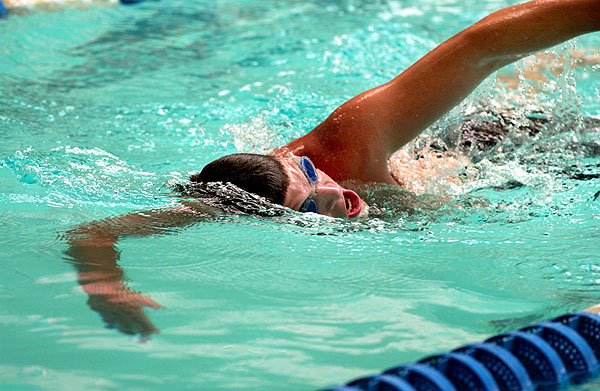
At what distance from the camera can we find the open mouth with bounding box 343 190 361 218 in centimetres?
253

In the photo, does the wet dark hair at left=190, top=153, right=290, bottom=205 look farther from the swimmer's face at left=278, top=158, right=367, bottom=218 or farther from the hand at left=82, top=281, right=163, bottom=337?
the hand at left=82, top=281, right=163, bottom=337

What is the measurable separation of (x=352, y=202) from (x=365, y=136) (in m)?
0.29

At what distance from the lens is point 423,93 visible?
2635 millimetres

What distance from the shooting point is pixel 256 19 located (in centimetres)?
714

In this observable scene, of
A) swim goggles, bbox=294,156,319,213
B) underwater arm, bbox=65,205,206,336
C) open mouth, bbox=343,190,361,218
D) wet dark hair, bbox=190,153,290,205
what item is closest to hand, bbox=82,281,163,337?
underwater arm, bbox=65,205,206,336

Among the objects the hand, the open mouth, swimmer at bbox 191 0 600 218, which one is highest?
swimmer at bbox 191 0 600 218

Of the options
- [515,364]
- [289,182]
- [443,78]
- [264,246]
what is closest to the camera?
[515,364]

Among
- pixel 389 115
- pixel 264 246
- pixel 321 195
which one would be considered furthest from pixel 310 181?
pixel 389 115

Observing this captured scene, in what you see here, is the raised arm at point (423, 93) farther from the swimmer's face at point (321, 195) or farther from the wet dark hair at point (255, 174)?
the wet dark hair at point (255, 174)

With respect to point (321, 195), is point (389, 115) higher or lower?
higher

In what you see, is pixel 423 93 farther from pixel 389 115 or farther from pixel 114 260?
pixel 114 260

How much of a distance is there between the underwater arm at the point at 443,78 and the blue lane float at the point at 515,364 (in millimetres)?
1085

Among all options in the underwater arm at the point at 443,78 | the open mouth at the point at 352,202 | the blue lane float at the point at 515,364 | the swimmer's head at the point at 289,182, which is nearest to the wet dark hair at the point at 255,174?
the swimmer's head at the point at 289,182

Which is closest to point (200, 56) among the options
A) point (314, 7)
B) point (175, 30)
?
point (175, 30)
